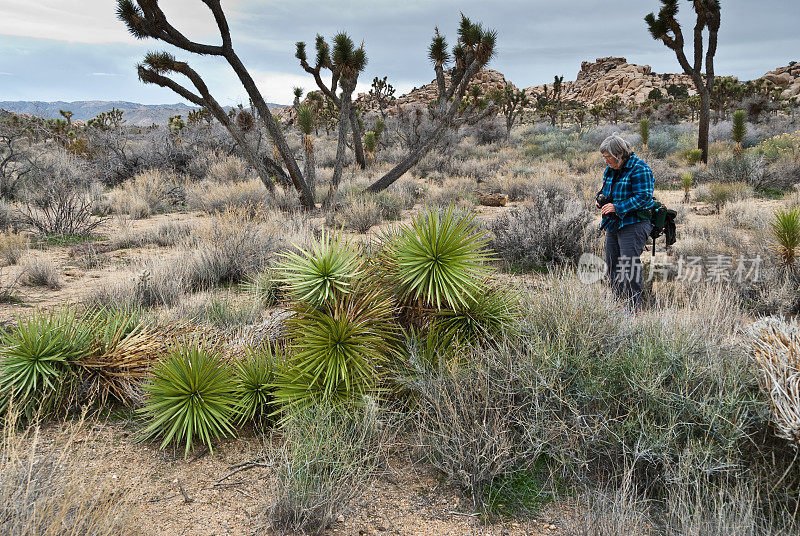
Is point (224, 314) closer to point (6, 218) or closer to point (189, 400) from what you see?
point (189, 400)

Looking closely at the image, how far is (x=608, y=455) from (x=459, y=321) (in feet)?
4.16

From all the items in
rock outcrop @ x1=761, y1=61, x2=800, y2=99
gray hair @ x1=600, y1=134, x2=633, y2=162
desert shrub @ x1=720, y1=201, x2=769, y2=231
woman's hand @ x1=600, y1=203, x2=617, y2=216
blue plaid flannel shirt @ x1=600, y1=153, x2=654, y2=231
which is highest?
rock outcrop @ x1=761, y1=61, x2=800, y2=99

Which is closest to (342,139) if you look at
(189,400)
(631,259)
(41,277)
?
(41,277)

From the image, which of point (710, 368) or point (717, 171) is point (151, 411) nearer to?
point (710, 368)

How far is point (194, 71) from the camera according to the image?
10.3 m

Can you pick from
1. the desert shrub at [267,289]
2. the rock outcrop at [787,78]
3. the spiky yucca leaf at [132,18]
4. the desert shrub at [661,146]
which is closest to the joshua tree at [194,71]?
the spiky yucca leaf at [132,18]

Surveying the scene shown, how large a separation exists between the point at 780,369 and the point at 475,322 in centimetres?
174

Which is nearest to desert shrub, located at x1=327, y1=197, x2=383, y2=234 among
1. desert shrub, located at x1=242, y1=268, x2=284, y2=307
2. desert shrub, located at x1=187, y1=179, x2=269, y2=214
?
desert shrub, located at x1=187, y1=179, x2=269, y2=214

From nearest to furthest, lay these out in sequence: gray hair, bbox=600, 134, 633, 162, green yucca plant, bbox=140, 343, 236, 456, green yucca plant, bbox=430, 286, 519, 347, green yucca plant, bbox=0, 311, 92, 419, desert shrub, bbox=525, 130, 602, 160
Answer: green yucca plant, bbox=140, 343, 236, 456, green yucca plant, bbox=0, 311, 92, 419, green yucca plant, bbox=430, 286, 519, 347, gray hair, bbox=600, 134, 633, 162, desert shrub, bbox=525, 130, 602, 160

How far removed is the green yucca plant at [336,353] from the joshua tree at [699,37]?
55.0 ft

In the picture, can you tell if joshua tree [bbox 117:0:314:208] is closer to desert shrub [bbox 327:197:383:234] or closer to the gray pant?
desert shrub [bbox 327:197:383:234]

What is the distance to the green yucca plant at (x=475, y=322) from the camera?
Result: 11.4 ft

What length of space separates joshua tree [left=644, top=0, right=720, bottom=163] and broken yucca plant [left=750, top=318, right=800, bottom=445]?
15629mm

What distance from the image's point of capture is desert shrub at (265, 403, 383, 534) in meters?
2.47
